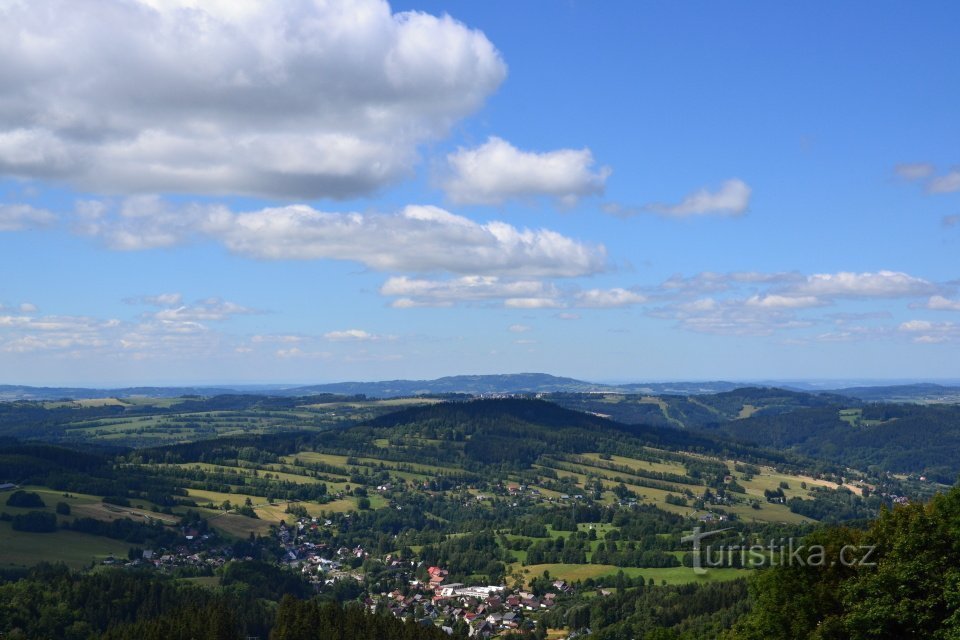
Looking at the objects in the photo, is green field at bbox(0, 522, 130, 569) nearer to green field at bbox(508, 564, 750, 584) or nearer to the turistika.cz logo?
green field at bbox(508, 564, 750, 584)

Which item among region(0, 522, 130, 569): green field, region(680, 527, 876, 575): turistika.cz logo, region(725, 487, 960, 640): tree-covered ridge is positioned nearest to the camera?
region(725, 487, 960, 640): tree-covered ridge

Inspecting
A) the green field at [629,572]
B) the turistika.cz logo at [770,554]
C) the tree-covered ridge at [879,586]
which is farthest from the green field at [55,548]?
the tree-covered ridge at [879,586]

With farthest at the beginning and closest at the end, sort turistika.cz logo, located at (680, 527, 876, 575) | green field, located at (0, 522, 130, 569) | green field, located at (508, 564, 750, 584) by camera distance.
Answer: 1. green field, located at (0, 522, 130, 569)
2. green field, located at (508, 564, 750, 584)
3. turistika.cz logo, located at (680, 527, 876, 575)

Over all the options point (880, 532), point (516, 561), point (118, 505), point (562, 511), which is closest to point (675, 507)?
point (562, 511)

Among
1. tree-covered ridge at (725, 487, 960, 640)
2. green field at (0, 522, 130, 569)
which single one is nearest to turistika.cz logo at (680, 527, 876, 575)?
tree-covered ridge at (725, 487, 960, 640)

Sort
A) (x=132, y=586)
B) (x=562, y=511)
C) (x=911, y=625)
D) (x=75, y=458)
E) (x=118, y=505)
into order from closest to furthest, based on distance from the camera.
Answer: (x=911, y=625) → (x=132, y=586) → (x=118, y=505) → (x=562, y=511) → (x=75, y=458)

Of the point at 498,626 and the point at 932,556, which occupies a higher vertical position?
the point at 932,556

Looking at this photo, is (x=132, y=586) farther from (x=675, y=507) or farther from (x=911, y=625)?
(x=675, y=507)

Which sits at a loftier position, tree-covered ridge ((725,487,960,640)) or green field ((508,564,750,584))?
tree-covered ridge ((725,487,960,640))

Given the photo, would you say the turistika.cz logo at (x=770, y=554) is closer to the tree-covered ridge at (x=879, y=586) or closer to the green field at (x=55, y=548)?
the tree-covered ridge at (x=879, y=586)
